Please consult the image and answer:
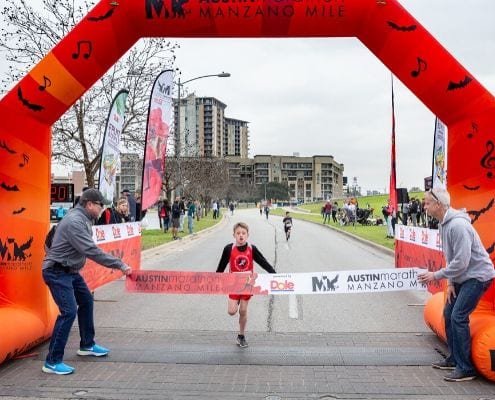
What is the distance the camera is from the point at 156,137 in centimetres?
1180

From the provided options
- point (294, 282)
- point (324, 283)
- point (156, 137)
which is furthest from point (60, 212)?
point (324, 283)

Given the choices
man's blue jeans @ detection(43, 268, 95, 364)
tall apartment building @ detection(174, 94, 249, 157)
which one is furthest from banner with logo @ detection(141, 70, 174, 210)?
tall apartment building @ detection(174, 94, 249, 157)

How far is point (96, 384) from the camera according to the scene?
508cm

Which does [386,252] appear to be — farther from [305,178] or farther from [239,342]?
[305,178]

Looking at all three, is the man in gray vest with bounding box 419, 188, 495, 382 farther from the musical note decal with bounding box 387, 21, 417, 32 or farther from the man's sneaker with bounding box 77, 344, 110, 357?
the man's sneaker with bounding box 77, 344, 110, 357

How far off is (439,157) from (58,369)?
9.22 meters

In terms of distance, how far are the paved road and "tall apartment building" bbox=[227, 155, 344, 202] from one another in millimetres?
162583

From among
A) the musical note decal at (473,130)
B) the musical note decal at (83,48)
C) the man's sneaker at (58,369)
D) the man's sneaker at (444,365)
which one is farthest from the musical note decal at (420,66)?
the man's sneaker at (58,369)

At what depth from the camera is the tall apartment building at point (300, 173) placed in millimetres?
175875

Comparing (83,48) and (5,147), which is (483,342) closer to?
(83,48)

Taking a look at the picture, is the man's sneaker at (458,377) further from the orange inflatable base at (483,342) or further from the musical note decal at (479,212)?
the musical note decal at (479,212)

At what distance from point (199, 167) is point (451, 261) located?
129 ft

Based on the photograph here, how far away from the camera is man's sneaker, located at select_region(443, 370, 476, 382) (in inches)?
203

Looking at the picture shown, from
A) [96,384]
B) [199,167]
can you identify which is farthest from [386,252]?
[199,167]
